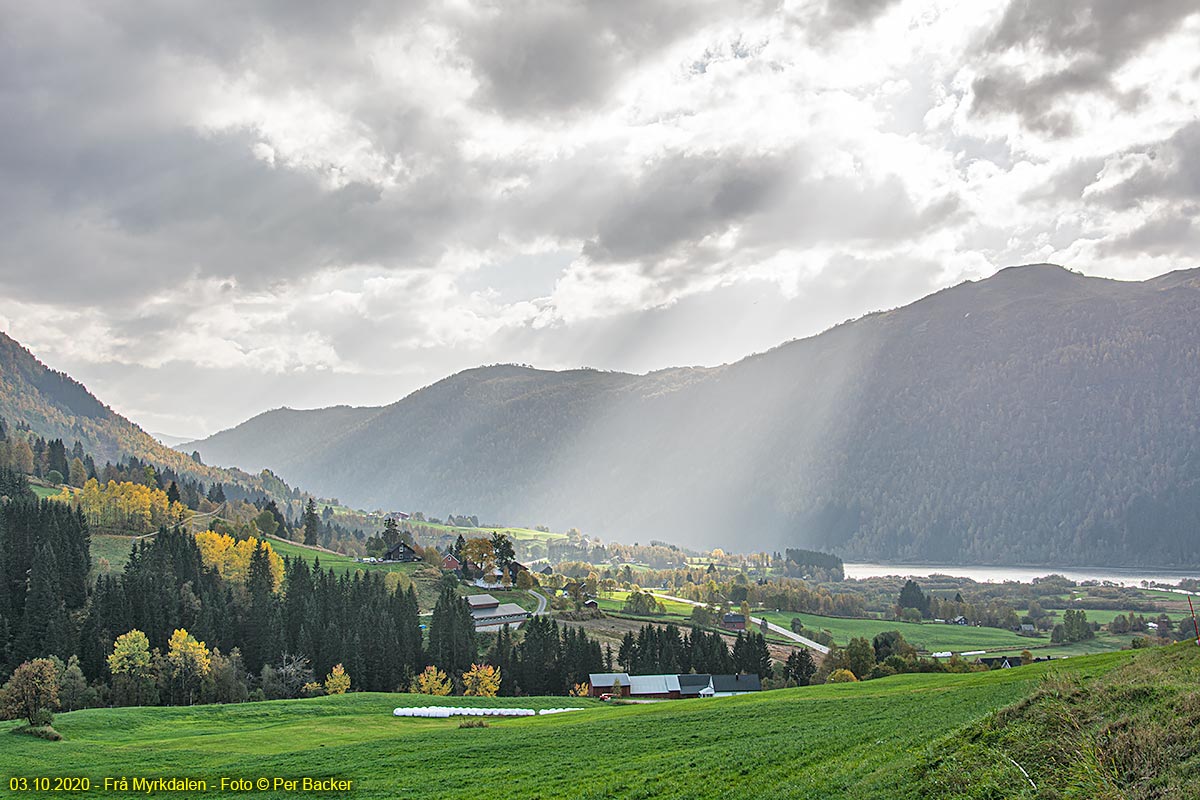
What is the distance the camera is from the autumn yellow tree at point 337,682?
90125 millimetres

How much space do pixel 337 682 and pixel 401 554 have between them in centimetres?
9693

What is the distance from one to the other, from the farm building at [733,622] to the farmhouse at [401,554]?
75.6m

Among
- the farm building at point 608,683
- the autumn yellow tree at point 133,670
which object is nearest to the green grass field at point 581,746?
the autumn yellow tree at point 133,670

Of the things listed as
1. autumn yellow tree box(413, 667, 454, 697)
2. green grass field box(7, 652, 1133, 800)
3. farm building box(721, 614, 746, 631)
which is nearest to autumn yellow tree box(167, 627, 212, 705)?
autumn yellow tree box(413, 667, 454, 697)

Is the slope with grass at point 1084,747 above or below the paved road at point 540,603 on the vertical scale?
above

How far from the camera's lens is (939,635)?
182 meters

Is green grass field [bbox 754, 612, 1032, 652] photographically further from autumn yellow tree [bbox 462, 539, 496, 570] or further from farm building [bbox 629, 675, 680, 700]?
farm building [bbox 629, 675, 680, 700]

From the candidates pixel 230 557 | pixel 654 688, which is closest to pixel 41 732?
pixel 654 688

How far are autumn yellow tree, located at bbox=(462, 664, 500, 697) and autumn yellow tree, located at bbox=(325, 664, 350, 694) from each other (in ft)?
48.1

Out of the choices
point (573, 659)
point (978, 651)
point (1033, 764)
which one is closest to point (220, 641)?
point (573, 659)

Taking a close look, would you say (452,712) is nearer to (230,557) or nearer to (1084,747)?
(1084,747)

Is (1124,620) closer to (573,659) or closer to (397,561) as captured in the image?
(573,659)

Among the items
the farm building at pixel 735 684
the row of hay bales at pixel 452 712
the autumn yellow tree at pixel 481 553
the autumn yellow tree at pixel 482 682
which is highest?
the autumn yellow tree at pixel 481 553

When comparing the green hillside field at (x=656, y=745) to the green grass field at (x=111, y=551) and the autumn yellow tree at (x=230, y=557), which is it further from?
the green grass field at (x=111, y=551)
